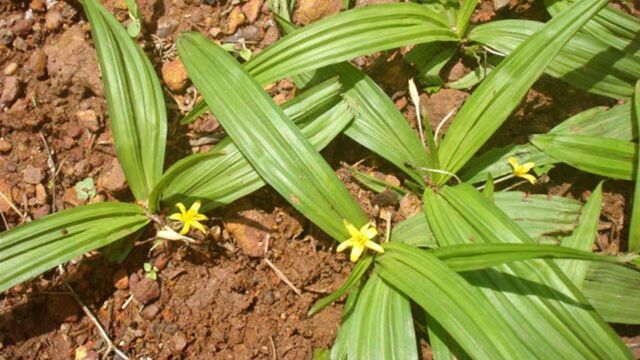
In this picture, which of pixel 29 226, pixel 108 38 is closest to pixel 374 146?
pixel 108 38

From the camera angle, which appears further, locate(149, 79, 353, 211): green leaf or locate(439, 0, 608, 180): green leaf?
locate(149, 79, 353, 211): green leaf

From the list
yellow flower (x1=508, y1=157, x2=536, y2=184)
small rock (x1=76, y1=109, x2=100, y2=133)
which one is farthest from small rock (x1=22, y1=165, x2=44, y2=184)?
yellow flower (x1=508, y1=157, x2=536, y2=184)

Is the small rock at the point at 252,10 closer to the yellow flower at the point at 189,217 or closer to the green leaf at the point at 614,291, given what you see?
the yellow flower at the point at 189,217

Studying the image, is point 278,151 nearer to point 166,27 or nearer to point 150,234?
point 150,234

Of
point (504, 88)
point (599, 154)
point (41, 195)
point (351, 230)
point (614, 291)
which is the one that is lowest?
point (614, 291)

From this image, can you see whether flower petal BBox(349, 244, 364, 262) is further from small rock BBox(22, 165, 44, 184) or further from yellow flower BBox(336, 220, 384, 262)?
small rock BBox(22, 165, 44, 184)

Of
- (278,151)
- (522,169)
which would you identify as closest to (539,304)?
(522,169)

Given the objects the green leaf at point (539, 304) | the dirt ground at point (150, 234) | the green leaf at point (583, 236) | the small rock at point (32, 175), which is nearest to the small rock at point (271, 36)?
the dirt ground at point (150, 234)
